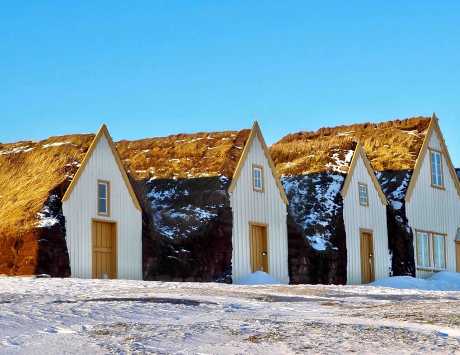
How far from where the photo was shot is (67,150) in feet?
91.6

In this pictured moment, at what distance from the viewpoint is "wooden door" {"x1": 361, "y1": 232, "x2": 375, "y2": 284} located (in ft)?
112

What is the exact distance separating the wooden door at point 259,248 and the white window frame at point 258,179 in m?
1.33

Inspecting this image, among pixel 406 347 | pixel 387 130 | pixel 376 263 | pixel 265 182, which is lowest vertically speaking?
pixel 406 347

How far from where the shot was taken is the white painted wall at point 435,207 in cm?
3647

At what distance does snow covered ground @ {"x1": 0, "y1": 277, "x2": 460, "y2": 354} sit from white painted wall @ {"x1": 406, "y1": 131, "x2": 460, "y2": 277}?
18617 millimetres

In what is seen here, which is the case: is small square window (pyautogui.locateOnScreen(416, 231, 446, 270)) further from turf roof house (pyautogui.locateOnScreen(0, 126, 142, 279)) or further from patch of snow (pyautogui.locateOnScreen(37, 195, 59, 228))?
patch of snow (pyautogui.locateOnScreen(37, 195, 59, 228))

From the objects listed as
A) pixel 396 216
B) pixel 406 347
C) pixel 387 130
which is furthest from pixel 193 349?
pixel 387 130

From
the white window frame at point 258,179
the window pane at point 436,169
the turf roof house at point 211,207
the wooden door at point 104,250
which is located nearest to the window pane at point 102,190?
the wooden door at point 104,250

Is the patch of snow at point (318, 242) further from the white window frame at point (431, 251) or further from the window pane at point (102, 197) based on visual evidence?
the window pane at point (102, 197)

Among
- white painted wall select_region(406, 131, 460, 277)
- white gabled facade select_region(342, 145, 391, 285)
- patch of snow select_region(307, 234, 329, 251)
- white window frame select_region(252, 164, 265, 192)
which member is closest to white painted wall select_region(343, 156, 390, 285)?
white gabled facade select_region(342, 145, 391, 285)

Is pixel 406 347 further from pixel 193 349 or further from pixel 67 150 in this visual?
pixel 67 150

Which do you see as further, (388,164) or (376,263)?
(388,164)

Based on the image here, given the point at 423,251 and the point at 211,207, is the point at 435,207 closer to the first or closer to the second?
the point at 423,251

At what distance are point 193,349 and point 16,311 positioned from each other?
3662 millimetres
